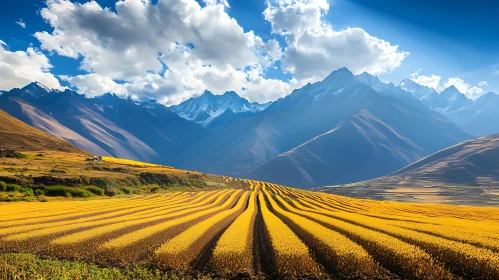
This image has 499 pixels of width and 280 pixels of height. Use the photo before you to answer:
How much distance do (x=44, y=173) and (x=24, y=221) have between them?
42.3m

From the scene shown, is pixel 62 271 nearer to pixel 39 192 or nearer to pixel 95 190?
pixel 39 192

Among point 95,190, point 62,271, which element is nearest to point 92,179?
point 95,190

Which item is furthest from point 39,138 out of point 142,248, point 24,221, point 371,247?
point 371,247

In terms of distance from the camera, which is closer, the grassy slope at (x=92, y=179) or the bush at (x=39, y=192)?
the bush at (x=39, y=192)

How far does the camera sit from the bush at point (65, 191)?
63028mm

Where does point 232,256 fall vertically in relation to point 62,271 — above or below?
above

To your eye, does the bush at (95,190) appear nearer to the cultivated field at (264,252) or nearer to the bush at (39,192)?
the bush at (39,192)

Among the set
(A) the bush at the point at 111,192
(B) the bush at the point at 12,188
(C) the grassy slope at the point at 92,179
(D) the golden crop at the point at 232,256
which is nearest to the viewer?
(D) the golden crop at the point at 232,256

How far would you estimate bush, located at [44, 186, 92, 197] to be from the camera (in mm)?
63028

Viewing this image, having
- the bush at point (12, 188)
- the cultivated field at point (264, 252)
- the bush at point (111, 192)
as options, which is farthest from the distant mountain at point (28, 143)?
the cultivated field at point (264, 252)

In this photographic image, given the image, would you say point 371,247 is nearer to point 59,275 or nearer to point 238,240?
point 238,240

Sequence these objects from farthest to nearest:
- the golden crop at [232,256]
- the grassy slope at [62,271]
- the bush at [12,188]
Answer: the bush at [12,188]
the golden crop at [232,256]
the grassy slope at [62,271]

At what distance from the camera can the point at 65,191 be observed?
64.2 meters

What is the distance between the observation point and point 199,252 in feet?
71.7
